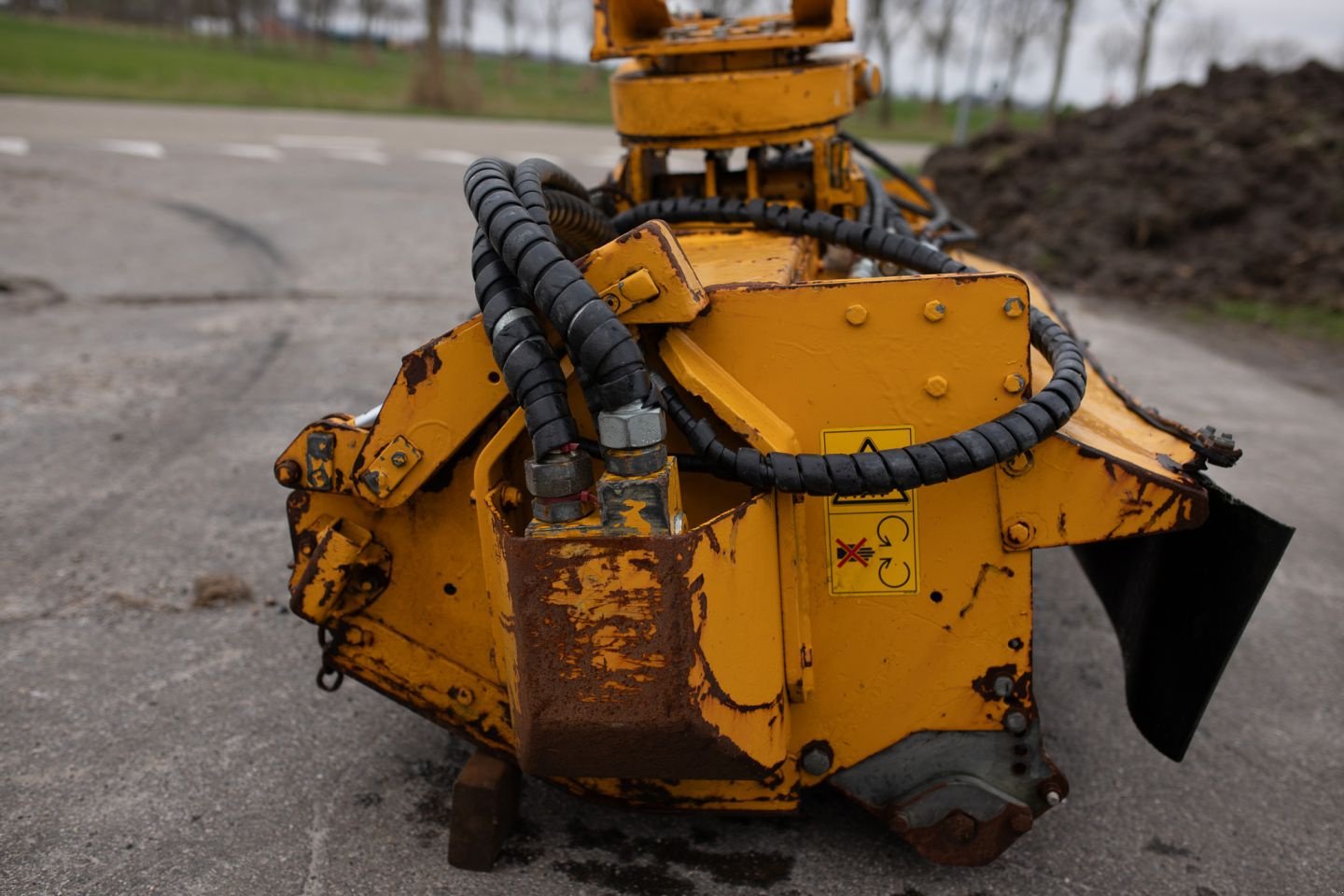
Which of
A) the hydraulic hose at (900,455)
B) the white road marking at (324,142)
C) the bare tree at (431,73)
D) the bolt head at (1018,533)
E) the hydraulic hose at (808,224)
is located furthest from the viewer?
the bare tree at (431,73)

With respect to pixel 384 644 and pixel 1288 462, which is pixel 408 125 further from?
pixel 384 644

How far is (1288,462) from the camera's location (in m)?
5.38

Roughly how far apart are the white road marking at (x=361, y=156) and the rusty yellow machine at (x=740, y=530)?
11.3 metres

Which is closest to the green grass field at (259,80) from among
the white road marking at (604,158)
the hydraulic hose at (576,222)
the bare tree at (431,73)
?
the bare tree at (431,73)

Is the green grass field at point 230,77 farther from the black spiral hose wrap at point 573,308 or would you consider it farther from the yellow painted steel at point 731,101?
the black spiral hose wrap at point 573,308

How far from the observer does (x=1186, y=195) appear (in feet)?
32.0

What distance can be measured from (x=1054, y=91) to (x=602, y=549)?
17661 millimetres

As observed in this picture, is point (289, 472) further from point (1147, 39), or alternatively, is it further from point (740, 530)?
point (1147, 39)

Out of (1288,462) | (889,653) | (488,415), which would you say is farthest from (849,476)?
(1288,462)

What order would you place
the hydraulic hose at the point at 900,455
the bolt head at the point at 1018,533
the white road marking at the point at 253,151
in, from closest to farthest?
the hydraulic hose at the point at 900,455 < the bolt head at the point at 1018,533 < the white road marking at the point at 253,151

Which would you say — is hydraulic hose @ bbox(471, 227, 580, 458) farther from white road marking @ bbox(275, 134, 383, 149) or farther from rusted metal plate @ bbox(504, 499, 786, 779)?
white road marking @ bbox(275, 134, 383, 149)

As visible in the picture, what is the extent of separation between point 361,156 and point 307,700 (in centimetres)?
1155

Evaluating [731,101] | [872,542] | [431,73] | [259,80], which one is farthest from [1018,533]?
[259,80]

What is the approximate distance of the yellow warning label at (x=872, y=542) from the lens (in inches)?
92.4
